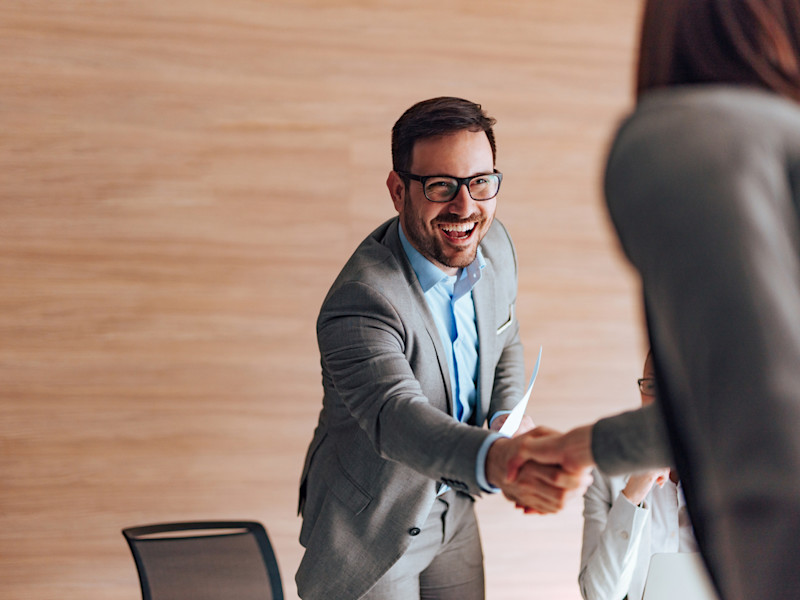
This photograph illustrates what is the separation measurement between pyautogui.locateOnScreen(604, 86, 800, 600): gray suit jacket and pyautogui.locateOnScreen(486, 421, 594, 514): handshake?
1.72ft

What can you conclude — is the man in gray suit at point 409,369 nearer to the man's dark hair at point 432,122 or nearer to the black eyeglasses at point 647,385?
Answer: the man's dark hair at point 432,122

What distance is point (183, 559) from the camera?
6.47 ft

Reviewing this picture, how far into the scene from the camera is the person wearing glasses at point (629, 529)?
1753mm

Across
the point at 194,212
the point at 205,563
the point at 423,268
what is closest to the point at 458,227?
the point at 423,268

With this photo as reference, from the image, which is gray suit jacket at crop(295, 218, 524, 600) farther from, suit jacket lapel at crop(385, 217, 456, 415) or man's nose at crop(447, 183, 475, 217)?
man's nose at crop(447, 183, 475, 217)

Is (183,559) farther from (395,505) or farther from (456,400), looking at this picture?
(456,400)

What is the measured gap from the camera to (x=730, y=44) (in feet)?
2.29

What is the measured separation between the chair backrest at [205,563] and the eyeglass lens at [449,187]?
1.03m

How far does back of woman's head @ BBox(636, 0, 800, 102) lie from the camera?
27.0 inches

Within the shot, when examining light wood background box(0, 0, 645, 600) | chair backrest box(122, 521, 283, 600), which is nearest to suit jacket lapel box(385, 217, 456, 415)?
chair backrest box(122, 521, 283, 600)

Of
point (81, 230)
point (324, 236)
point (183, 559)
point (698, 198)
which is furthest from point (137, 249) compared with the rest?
Result: point (698, 198)

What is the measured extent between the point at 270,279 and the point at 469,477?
1550 mm

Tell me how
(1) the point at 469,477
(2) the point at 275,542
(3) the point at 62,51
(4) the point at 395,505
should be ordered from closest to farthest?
1. (1) the point at 469,477
2. (4) the point at 395,505
3. (3) the point at 62,51
4. (2) the point at 275,542

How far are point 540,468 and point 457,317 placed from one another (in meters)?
0.73
